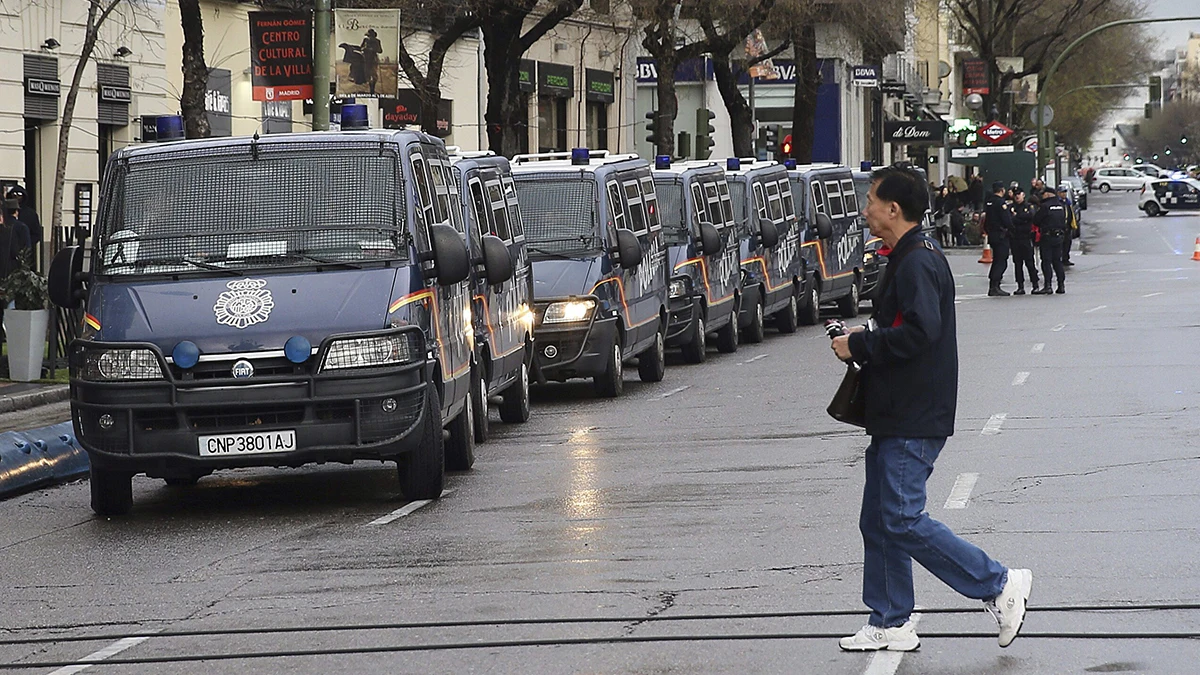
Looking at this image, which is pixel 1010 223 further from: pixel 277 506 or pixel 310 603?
pixel 310 603

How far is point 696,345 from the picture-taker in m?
23.0

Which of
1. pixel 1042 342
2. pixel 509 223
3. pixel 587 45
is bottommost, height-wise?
pixel 1042 342

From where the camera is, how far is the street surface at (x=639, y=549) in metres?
7.50

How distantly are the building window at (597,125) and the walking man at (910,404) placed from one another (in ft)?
151

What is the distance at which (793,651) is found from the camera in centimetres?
736

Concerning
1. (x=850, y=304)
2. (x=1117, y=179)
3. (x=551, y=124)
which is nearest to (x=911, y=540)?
(x=850, y=304)

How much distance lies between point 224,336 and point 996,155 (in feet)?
196

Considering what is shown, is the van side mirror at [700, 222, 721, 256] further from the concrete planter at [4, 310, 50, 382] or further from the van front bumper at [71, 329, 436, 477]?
the van front bumper at [71, 329, 436, 477]

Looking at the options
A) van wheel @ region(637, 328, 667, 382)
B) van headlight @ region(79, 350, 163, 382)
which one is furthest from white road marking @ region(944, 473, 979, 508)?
van wheel @ region(637, 328, 667, 382)

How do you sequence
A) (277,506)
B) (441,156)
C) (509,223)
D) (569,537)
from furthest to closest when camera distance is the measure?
(509,223) < (441,156) < (277,506) < (569,537)

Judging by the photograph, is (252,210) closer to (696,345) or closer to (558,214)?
(558,214)

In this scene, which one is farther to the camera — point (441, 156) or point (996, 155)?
point (996, 155)

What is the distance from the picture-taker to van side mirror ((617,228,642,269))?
18.8 m

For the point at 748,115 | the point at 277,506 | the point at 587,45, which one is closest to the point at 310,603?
the point at 277,506
